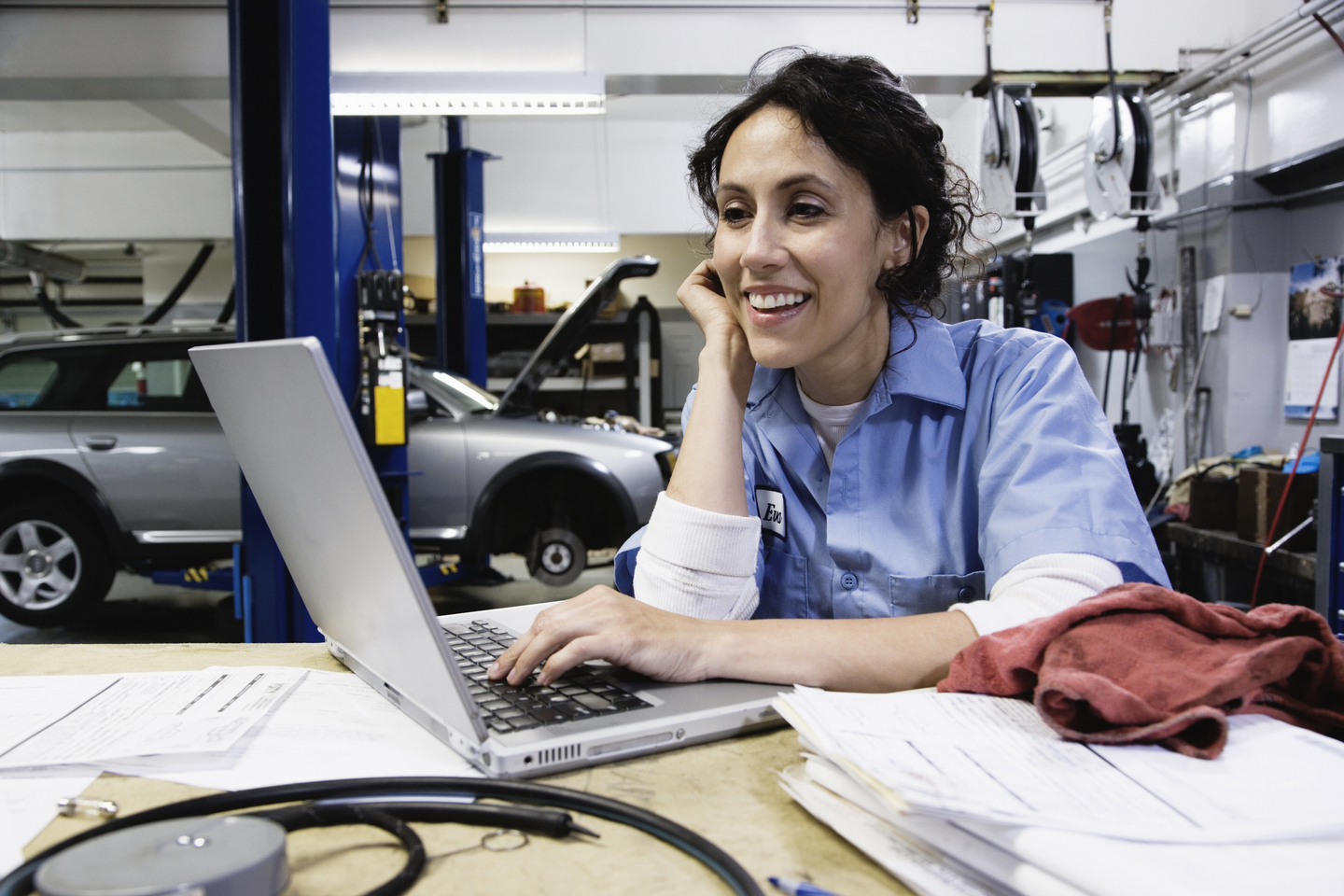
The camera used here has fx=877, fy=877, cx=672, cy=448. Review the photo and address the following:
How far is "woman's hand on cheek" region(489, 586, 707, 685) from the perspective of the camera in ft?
2.73

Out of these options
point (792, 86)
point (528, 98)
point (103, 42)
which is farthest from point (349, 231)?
point (792, 86)

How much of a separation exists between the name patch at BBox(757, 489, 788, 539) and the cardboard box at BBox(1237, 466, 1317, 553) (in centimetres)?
289

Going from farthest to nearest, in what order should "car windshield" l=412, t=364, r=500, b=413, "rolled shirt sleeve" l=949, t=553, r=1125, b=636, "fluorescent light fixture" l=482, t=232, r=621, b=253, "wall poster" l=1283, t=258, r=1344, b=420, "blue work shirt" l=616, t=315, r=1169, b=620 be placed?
"fluorescent light fixture" l=482, t=232, r=621, b=253
"car windshield" l=412, t=364, r=500, b=413
"wall poster" l=1283, t=258, r=1344, b=420
"blue work shirt" l=616, t=315, r=1169, b=620
"rolled shirt sleeve" l=949, t=553, r=1125, b=636

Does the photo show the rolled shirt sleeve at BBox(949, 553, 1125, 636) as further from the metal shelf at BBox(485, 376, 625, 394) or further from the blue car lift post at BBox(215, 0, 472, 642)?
the metal shelf at BBox(485, 376, 625, 394)

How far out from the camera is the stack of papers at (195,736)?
665 millimetres

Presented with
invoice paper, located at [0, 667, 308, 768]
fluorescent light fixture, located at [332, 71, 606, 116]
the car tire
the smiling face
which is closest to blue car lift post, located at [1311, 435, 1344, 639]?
the smiling face

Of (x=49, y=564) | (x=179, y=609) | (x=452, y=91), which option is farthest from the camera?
(x=179, y=609)

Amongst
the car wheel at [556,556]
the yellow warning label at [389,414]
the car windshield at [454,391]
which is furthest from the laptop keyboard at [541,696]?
the car windshield at [454,391]

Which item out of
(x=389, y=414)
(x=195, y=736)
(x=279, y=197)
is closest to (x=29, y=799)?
(x=195, y=736)

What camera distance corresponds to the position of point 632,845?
57cm

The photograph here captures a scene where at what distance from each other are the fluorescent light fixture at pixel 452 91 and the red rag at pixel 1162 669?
4.02 metres

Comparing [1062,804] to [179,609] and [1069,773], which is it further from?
[179,609]

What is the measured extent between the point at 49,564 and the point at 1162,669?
17.0 ft

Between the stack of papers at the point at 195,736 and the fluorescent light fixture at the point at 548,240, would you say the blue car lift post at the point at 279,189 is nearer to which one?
the stack of papers at the point at 195,736
